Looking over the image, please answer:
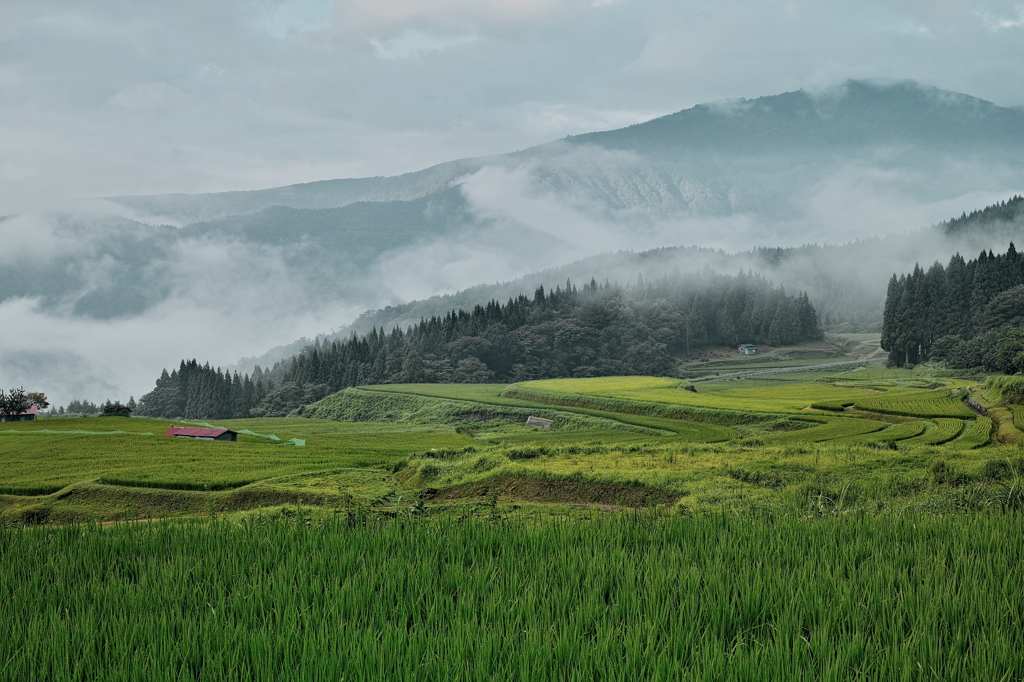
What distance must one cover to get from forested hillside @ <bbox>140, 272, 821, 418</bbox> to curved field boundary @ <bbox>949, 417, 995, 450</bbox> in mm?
61272

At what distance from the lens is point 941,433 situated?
28.8 meters

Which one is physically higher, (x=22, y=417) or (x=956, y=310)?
(x=956, y=310)

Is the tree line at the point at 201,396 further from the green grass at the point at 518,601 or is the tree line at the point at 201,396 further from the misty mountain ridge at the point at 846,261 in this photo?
the green grass at the point at 518,601

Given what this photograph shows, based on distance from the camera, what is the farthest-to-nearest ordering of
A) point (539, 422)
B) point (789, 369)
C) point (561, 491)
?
point (789, 369) < point (539, 422) < point (561, 491)

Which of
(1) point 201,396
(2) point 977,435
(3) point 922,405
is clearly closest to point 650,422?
(3) point 922,405

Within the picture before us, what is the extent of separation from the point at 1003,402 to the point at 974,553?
36866mm

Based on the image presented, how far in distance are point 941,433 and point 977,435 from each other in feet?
4.43

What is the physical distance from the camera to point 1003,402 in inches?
1379

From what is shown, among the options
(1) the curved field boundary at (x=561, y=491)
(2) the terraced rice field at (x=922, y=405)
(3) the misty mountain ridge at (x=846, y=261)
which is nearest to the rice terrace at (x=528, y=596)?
(1) the curved field boundary at (x=561, y=491)

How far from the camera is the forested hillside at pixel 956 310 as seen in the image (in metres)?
54.3

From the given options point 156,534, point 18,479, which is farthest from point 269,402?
point 156,534

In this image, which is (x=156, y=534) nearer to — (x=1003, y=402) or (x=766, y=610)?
(x=766, y=610)

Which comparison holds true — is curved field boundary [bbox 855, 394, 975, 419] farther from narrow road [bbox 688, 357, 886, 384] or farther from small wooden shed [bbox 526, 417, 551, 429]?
narrow road [bbox 688, 357, 886, 384]

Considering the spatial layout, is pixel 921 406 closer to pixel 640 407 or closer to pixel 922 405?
pixel 922 405
